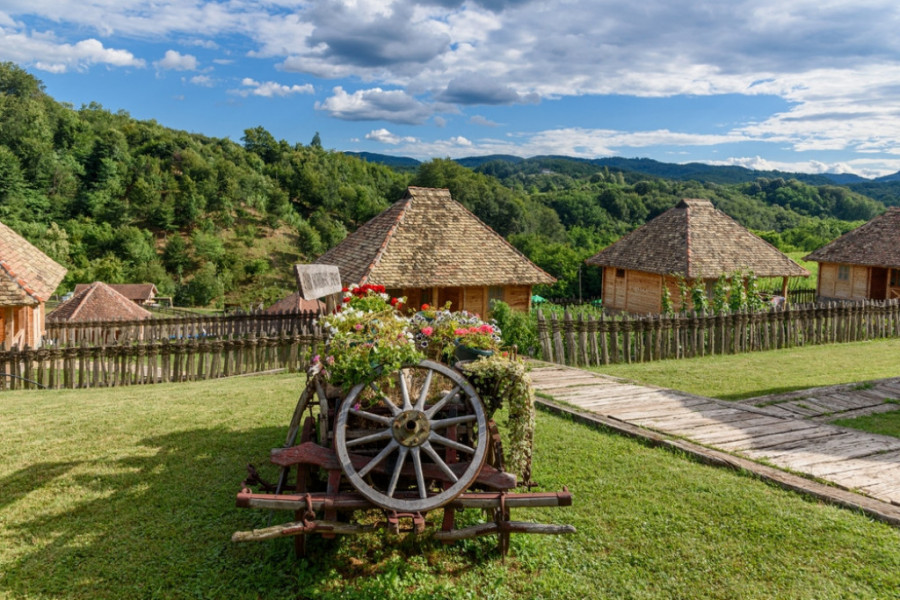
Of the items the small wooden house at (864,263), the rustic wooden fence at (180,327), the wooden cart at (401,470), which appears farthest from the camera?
the small wooden house at (864,263)

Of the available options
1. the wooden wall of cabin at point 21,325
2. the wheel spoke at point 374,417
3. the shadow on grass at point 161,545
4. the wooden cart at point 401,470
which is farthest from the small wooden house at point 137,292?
the wheel spoke at point 374,417

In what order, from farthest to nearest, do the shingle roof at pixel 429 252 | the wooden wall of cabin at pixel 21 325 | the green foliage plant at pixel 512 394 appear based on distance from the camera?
the shingle roof at pixel 429 252 → the wooden wall of cabin at pixel 21 325 → the green foliage plant at pixel 512 394

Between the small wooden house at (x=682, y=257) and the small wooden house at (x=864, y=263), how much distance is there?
4.07 meters

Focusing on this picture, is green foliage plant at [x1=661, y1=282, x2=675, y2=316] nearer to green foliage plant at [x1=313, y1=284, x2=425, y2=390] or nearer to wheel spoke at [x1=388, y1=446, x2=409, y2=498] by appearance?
green foliage plant at [x1=313, y1=284, x2=425, y2=390]

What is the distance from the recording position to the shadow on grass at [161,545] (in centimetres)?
419

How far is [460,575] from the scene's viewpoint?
14.0 feet

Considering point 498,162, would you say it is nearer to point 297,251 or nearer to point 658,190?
point 658,190

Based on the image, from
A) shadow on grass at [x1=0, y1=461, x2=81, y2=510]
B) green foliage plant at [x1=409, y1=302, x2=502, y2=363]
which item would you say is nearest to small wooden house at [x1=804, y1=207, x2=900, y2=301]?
green foliage plant at [x1=409, y1=302, x2=502, y2=363]

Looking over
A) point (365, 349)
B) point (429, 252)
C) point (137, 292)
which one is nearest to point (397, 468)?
point (365, 349)

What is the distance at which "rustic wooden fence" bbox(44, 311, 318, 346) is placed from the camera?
18.8 meters

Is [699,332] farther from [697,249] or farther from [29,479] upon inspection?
[29,479]

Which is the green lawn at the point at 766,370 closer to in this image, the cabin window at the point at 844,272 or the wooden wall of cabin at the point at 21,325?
the cabin window at the point at 844,272

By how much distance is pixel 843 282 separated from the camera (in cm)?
2795

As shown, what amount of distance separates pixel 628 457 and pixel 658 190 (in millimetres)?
114459
